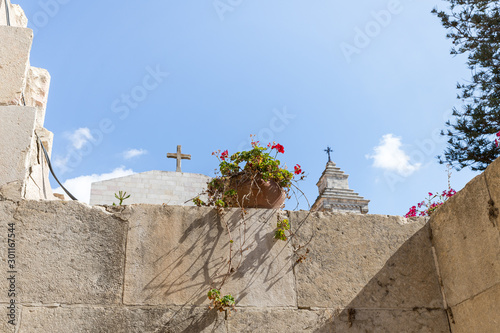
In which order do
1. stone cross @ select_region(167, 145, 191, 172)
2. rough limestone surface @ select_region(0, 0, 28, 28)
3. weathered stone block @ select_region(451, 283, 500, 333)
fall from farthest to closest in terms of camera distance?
stone cross @ select_region(167, 145, 191, 172)
rough limestone surface @ select_region(0, 0, 28, 28)
weathered stone block @ select_region(451, 283, 500, 333)

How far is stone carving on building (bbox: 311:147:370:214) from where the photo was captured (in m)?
16.3

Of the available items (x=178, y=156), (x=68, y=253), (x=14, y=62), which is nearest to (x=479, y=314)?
(x=68, y=253)

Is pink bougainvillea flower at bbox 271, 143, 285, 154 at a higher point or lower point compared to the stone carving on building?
lower

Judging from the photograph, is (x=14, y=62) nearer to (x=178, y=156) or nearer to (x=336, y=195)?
(x=178, y=156)

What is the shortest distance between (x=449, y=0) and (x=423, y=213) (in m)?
7.95

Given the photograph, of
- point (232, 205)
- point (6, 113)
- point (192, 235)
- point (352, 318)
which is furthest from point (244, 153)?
point (6, 113)

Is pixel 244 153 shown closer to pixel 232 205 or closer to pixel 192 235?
pixel 232 205

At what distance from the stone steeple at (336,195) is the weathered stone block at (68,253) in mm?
12793

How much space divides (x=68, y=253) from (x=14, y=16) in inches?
90.4

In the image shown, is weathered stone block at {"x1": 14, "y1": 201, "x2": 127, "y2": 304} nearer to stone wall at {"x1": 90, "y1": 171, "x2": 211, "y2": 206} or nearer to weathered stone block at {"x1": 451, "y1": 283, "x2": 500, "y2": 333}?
weathered stone block at {"x1": 451, "y1": 283, "x2": 500, "y2": 333}

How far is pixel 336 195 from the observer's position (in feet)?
54.2

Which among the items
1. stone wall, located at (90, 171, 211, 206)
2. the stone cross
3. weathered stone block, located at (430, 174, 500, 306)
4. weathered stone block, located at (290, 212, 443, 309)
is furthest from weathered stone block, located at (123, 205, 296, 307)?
the stone cross

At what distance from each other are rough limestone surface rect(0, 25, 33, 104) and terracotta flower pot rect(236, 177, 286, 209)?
1.77 metres

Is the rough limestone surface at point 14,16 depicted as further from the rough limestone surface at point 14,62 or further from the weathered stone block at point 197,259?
the weathered stone block at point 197,259
